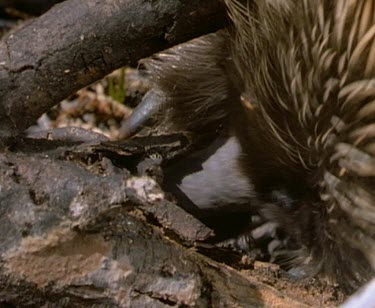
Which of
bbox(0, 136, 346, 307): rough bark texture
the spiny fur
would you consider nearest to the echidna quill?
the spiny fur

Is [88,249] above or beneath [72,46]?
beneath

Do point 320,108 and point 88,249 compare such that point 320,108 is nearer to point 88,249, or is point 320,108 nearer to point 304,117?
point 304,117

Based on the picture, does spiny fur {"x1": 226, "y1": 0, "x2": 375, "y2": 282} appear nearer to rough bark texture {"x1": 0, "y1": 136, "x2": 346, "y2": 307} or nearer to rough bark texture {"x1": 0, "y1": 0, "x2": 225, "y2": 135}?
rough bark texture {"x1": 0, "y1": 0, "x2": 225, "y2": 135}

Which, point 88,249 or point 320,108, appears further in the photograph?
point 320,108

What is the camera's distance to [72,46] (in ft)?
4.35

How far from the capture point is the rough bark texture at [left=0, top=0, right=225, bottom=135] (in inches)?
51.5

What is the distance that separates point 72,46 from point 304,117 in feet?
1.16

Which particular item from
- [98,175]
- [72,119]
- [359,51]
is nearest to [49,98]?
[98,175]

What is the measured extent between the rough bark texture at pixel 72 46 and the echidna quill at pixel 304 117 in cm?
13

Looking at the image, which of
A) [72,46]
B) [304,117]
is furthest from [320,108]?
[72,46]

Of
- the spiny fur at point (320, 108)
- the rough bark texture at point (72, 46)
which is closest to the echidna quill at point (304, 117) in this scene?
the spiny fur at point (320, 108)

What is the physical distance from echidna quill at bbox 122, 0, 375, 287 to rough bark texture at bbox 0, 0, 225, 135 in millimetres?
131

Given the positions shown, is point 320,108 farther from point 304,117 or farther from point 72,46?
point 72,46

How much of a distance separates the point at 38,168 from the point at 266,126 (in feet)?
1.32
